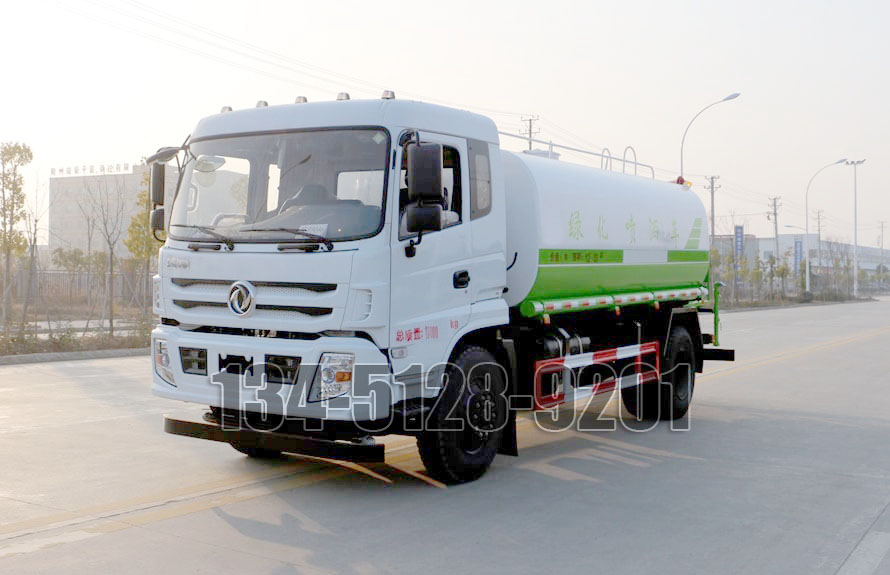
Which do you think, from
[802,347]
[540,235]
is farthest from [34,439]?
[802,347]

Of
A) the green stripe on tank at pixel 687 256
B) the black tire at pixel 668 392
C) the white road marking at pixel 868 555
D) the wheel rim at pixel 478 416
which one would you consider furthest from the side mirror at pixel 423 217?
the green stripe on tank at pixel 687 256

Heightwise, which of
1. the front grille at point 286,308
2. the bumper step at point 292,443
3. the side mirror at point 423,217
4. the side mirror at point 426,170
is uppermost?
the side mirror at point 426,170

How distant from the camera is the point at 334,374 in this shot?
616 cm

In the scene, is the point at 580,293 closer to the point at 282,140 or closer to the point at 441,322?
the point at 441,322

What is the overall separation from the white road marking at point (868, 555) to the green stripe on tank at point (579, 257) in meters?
3.49

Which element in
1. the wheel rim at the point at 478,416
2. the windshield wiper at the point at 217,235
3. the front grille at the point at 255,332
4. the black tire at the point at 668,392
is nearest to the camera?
the front grille at the point at 255,332

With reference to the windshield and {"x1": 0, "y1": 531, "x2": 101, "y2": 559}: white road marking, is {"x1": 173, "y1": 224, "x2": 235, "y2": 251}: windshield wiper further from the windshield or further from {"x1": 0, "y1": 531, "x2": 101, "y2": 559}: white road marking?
{"x1": 0, "y1": 531, "x2": 101, "y2": 559}: white road marking

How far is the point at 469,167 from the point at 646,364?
13.8ft

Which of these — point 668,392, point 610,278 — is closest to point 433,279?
point 610,278

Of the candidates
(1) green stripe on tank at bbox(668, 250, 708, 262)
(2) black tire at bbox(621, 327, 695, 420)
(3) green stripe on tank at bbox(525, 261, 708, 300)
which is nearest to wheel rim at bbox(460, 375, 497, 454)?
(3) green stripe on tank at bbox(525, 261, 708, 300)

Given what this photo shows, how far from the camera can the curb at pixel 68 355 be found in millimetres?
16534

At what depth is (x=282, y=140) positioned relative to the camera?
6855 mm

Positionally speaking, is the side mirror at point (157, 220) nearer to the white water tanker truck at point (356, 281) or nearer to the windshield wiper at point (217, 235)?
the white water tanker truck at point (356, 281)

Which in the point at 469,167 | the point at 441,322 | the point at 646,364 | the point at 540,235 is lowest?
the point at 646,364
